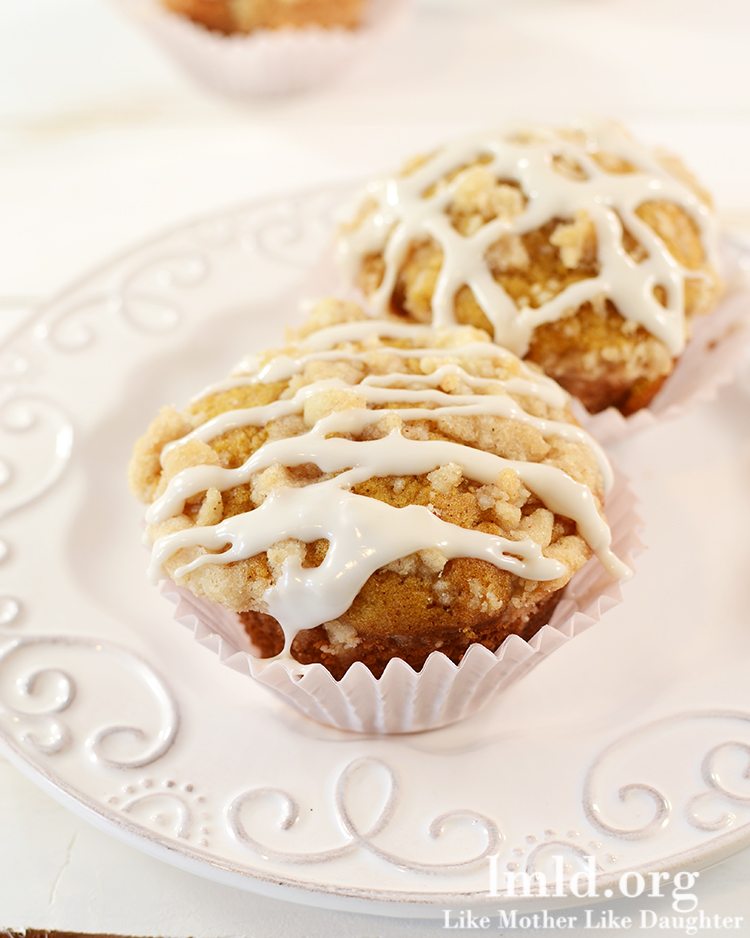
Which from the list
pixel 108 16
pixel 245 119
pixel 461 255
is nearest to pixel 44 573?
pixel 461 255

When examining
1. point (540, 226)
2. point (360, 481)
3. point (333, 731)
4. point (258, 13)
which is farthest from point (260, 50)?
point (333, 731)

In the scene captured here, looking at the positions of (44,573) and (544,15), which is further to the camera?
(544,15)

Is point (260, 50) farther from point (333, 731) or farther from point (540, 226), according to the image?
point (333, 731)

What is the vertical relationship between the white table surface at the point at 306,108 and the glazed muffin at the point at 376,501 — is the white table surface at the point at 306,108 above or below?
above

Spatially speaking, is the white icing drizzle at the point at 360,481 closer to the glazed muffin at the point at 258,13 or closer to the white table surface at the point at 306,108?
the white table surface at the point at 306,108

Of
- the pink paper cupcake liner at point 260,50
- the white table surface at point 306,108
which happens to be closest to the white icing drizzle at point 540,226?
the white table surface at point 306,108

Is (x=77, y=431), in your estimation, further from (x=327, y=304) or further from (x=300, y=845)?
(x=300, y=845)

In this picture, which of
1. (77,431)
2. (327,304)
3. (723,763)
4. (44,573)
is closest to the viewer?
(723,763)
